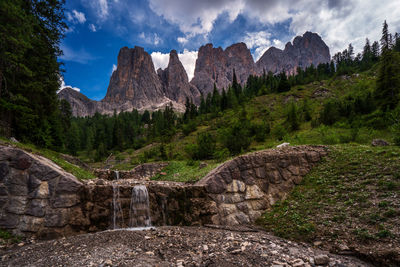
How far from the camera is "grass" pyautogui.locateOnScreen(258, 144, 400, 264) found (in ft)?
16.8

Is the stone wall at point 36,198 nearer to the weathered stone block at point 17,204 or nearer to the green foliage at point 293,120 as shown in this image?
the weathered stone block at point 17,204

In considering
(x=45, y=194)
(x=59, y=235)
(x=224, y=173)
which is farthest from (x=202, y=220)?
(x=45, y=194)

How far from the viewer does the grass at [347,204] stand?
16.8 ft

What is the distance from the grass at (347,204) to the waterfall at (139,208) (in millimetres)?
5102

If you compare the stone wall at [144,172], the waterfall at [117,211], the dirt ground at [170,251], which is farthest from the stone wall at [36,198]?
the stone wall at [144,172]

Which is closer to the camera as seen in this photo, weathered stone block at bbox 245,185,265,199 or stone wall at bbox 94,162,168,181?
weathered stone block at bbox 245,185,265,199

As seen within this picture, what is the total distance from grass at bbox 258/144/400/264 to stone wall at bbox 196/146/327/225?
0.44 m

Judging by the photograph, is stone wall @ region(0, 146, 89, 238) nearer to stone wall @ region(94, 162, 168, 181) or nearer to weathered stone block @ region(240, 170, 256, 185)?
weathered stone block @ region(240, 170, 256, 185)

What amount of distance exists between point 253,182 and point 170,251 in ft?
16.7

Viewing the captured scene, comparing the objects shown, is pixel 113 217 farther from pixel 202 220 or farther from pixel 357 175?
pixel 357 175

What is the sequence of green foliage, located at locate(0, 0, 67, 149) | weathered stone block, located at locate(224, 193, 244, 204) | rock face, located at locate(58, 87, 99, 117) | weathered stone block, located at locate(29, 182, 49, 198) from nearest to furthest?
weathered stone block, located at locate(29, 182, 49, 198), weathered stone block, located at locate(224, 193, 244, 204), green foliage, located at locate(0, 0, 67, 149), rock face, located at locate(58, 87, 99, 117)

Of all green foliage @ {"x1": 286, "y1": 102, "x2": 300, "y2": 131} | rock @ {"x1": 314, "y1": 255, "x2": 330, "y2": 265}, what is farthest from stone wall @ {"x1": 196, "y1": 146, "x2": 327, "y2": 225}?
green foliage @ {"x1": 286, "y1": 102, "x2": 300, "y2": 131}

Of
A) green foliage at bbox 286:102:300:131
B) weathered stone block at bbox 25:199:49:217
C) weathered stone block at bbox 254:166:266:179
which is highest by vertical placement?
green foliage at bbox 286:102:300:131

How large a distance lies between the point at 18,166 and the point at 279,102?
57030 millimetres
